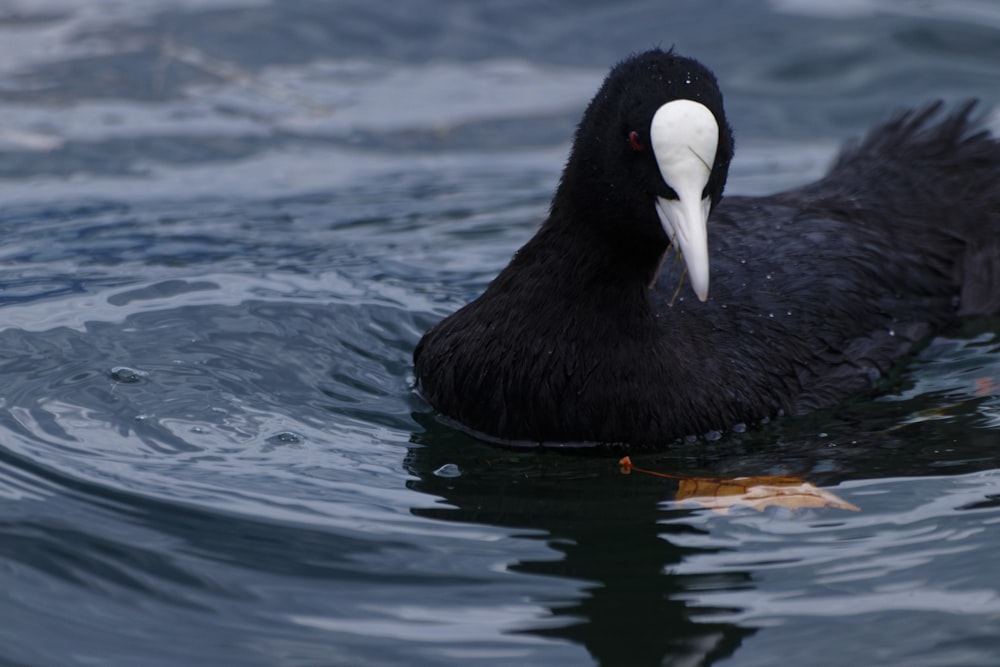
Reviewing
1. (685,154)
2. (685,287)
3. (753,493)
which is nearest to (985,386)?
(685,287)

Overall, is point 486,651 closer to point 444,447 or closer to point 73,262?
point 444,447

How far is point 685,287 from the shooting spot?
5023 mm

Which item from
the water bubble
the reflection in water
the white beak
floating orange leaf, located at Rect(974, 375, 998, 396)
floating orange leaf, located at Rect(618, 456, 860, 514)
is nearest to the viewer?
the reflection in water

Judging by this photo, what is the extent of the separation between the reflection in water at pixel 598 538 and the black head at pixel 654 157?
2.23 feet

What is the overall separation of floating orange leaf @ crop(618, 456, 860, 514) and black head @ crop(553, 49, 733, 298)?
25.8 inches

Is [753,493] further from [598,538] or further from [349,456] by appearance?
[349,456]

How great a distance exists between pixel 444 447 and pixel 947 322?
7.26 ft

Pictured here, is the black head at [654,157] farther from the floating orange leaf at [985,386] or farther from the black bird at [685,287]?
the floating orange leaf at [985,386]

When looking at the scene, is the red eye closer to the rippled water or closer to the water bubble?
the rippled water

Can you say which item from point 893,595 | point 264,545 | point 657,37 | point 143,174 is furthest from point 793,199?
point 657,37

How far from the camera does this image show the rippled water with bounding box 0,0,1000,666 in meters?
3.43

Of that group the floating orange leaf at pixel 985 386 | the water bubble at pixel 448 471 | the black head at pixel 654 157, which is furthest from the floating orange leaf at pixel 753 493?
the floating orange leaf at pixel 985 386

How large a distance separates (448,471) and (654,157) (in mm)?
1100

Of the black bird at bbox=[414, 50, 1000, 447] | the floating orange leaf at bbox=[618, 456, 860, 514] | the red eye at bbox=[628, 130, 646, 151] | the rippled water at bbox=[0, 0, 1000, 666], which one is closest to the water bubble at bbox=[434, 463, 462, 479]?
the rippled water at bbox=[0, 0, 1000, 666]
